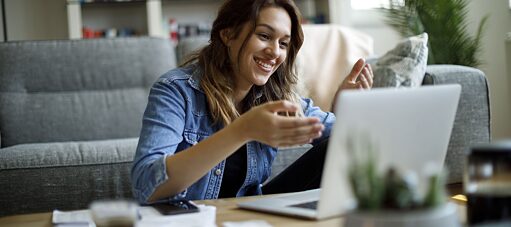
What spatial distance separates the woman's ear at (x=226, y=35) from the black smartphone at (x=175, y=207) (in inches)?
22.8

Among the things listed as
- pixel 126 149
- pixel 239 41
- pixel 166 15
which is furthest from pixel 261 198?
pixel 166 15

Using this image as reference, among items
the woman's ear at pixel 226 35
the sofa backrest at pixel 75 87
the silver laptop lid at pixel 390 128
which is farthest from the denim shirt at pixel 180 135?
the sofa backrest at pixel 75 87

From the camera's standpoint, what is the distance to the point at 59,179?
2447mm

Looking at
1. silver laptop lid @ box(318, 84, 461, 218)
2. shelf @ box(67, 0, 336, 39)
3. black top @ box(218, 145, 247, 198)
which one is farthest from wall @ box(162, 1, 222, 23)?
silver laptop lid @ box(318, 84, 461, 218)

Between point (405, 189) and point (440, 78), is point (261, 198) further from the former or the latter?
point (440, 78)

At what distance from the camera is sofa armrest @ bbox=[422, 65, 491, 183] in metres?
2.55

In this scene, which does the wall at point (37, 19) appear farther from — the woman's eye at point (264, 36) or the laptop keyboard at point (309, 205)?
the laptop keyboard at point (309, 205)

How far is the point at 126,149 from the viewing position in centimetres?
255

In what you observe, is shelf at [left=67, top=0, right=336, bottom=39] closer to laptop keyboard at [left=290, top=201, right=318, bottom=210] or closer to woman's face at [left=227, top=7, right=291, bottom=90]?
woman's face at [left=227, top=7, right=291, bottom=90]

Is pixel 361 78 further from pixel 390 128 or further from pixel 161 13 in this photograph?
pixel 161 13

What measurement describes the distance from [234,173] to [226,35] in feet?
1.18

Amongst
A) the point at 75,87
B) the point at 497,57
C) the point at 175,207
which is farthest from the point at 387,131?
the point at 497,57

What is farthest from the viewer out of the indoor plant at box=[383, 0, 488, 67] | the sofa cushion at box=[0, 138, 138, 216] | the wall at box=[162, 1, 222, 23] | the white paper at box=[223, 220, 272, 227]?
the wall at box=[162, 1, 222, 23]

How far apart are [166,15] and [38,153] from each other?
275 cm
